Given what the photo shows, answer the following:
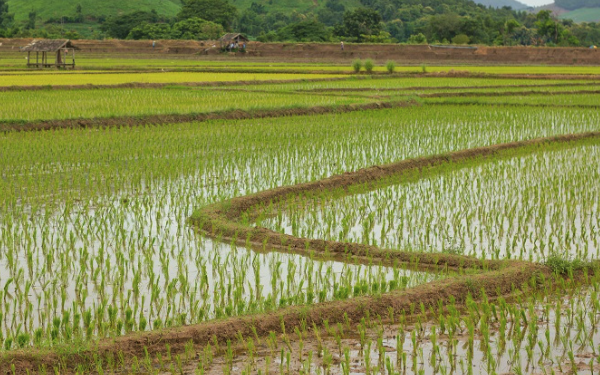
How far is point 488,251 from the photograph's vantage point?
5211 mm

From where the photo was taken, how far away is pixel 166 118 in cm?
1213

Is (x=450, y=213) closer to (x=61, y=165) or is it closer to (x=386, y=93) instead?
(x=61, y=165)

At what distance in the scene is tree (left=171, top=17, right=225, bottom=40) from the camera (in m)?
45.7

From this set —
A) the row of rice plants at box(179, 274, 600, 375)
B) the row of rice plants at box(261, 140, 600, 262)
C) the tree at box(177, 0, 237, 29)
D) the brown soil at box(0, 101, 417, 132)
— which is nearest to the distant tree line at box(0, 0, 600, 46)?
the tree at box(177, 0, 237, 29)

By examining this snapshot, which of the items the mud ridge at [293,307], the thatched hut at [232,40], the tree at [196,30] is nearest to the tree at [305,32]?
the tree at [196,30]

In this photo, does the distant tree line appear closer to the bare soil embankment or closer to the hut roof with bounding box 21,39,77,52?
the bare soil embankment

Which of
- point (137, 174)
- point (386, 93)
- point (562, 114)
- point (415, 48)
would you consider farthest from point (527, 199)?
point (415, 48)

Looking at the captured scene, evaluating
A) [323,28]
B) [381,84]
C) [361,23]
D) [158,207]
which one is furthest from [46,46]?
[361,23]

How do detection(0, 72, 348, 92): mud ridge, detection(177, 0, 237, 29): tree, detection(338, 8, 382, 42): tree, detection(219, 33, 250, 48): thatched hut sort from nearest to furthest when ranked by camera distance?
detection(0, 72, 348, 92): mud ridge → detection(219, 33, 250, 48): thatched hut → detection(338, 8, 382, 42): tree → detection(177, 0, 237, 29): tree

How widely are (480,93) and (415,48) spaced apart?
20.6 meters

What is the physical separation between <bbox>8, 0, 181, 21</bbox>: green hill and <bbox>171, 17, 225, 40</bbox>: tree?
77.4 feet

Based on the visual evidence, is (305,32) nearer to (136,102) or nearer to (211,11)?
(211,11)

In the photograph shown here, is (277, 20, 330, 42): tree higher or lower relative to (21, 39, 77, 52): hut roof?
higher

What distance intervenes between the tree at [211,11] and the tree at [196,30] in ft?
14.0
